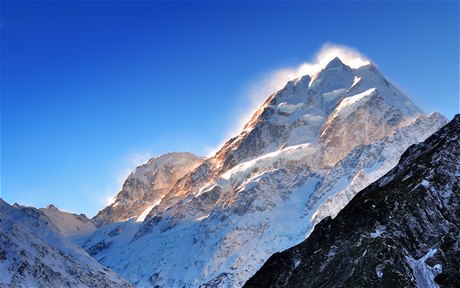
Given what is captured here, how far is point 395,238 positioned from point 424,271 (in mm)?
11806

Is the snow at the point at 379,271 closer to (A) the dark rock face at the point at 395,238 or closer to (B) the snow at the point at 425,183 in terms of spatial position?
(A) the dark rock face at the point at 395,238

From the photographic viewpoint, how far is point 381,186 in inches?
7323

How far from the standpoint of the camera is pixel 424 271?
140250 mm

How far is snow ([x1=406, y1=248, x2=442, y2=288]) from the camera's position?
13750 centimetres

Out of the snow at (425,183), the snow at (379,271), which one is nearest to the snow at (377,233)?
the snow at (379,271)

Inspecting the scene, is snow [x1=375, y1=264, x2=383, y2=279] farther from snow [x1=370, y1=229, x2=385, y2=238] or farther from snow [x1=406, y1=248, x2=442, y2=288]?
snow [x1=370, y1=229, x2=385, y2=238]

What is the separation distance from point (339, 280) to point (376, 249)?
1041cm

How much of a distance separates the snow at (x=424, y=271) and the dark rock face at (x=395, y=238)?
0.64ft

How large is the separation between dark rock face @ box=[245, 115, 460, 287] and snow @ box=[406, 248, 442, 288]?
0.64ft

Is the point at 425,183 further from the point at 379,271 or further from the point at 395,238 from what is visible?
the point at 379,271

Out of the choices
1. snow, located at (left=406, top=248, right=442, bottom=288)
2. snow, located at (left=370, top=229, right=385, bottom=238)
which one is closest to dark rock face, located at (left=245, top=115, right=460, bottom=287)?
snow, located at (left=370, top=229, right=385, bottom=238)

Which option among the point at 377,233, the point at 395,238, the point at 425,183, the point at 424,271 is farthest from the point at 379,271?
the point at 425,183

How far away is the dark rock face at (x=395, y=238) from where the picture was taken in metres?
142

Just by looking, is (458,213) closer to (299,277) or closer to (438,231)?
(438,231)
